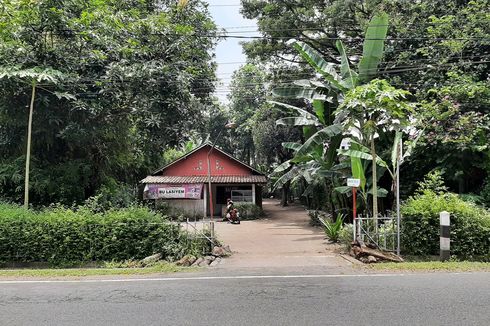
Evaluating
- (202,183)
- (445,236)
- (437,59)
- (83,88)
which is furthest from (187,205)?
(445,236)

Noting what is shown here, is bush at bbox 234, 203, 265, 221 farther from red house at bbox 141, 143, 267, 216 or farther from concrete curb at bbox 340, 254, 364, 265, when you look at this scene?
concrete curb at bbox 340, 254, 364, 265

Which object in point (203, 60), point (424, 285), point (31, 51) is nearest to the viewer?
point (424, 285)

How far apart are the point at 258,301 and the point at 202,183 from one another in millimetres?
23318

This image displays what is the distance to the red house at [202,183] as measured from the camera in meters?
29.3

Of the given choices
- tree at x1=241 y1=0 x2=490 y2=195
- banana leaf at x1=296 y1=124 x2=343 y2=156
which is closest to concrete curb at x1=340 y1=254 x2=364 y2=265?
banana leaf at x1=296 y1=124 x2=343 y2=156

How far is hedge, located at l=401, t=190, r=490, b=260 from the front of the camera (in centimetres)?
1101

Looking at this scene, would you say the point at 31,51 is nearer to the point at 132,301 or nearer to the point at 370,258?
the point at 132,301

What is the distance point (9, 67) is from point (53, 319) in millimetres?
10017

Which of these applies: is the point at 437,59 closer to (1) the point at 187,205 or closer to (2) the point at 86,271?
(2) the point at 86,271

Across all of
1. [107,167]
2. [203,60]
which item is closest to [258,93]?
[203,60]

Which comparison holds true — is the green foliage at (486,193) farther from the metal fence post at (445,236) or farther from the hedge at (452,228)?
the metal fence post at (445,236)

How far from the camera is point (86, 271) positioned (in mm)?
10156

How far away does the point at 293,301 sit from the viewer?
6613mm

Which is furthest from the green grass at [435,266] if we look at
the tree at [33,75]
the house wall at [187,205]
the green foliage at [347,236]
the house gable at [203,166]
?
the house gable at [203,166]
